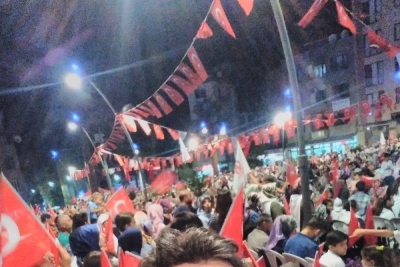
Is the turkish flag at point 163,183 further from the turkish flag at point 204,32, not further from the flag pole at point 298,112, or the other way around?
the flag pole at point 298,112

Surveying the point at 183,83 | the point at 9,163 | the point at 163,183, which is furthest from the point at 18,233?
the point at 9,163

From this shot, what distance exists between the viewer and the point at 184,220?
5070 mm

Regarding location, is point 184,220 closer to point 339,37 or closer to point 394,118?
point 394,118

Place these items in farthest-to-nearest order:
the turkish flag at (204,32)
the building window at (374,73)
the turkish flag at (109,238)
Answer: the building window at (374,73), the turkish flag at (204,32), the turkish flag at (109,238)

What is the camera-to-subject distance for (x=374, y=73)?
132ft

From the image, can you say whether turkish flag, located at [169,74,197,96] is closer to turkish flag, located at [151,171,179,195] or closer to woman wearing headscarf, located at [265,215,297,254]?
woman wearing headscarf, located at [265,215,297,254]

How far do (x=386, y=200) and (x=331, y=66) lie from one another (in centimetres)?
3971

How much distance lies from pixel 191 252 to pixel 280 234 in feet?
15.2

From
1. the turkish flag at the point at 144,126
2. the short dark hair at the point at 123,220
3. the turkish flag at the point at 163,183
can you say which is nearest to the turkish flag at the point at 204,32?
the short dark hair at the point at 123,220

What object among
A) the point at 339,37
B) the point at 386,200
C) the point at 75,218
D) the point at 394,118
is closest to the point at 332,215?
the point at 386,200

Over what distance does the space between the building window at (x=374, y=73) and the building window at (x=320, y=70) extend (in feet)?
16.8

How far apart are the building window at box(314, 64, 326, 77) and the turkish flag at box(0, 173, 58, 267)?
45.4 metres

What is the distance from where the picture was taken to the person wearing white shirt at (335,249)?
4.88m

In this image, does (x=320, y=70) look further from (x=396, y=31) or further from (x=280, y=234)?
(x=280, y=234)
